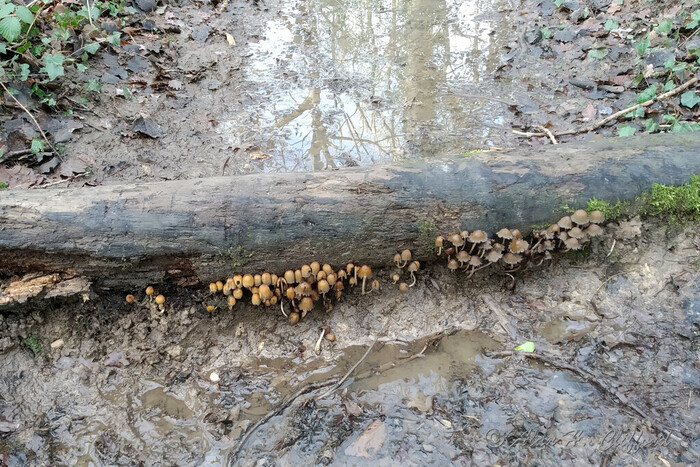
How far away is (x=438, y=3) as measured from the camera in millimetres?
9477

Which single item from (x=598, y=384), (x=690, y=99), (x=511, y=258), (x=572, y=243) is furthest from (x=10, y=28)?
(x=690, y=99)

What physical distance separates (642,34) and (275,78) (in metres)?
5.68

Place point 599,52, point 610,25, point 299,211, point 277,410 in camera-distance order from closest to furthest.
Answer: point 277,410, point 299,211, point 599,52, point 610,25

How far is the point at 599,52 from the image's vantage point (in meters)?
6.64

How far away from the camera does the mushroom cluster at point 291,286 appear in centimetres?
343

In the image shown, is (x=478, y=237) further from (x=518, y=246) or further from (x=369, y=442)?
(x=369, y=442)

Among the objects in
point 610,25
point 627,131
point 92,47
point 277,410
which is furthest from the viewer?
point 610,25

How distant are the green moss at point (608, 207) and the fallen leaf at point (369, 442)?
2.30 metres

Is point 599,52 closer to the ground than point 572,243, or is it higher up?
higher up

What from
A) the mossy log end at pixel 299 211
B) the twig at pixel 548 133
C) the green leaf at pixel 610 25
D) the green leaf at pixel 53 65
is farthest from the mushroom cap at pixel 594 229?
the green leaf at pixel 53 65

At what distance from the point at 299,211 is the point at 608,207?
2.43 meters

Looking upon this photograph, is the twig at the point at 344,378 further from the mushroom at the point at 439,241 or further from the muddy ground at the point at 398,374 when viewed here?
the mushroom at the point at 439,241

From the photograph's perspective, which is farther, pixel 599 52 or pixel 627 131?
pixel 599 52

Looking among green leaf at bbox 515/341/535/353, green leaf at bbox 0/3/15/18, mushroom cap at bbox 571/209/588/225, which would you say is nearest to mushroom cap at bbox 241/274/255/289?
green leaf at bbox 515/341/535/353
